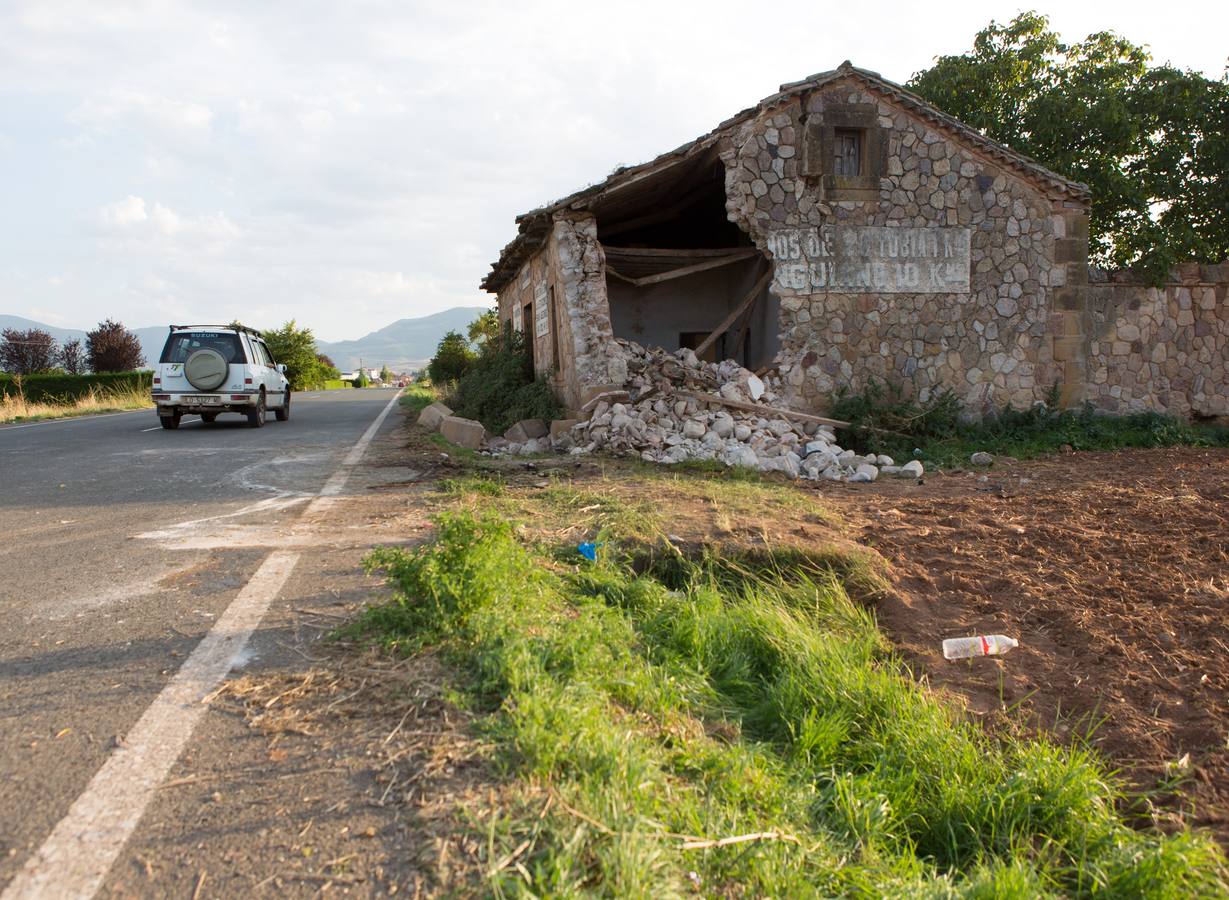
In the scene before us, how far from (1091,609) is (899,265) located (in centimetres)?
867

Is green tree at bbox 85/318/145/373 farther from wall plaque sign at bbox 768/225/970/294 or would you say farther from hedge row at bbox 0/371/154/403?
wall plaque sign at bbox 768/225/970/294

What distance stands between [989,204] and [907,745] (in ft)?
37.6

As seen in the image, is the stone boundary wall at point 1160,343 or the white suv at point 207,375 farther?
the white suv at point 207,375

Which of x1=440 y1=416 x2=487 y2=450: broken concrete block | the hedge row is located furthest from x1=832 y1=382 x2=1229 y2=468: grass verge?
the hedge row

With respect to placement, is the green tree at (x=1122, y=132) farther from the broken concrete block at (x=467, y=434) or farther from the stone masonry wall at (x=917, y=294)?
the broken concrete block at (x=467, y=434)

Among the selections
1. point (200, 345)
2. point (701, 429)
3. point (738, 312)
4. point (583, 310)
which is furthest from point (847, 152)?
point (200, 345)

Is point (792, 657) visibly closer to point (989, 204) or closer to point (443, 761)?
point (443, 761)

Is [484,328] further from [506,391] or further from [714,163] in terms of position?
[714,163]

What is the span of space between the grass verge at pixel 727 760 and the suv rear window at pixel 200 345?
39.4 feet

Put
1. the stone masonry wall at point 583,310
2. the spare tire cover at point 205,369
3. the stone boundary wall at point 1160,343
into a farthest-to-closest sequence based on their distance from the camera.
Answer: the spare tire cover at point 205,369
the stone boundary wall at point 1160,343
the stone masonry wall at point 583,310

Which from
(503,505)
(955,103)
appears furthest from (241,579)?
(955,103)

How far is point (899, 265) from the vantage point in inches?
511

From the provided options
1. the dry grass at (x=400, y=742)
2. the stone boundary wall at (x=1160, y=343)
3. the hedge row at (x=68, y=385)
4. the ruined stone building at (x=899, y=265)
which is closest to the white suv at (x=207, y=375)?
the ruined stone building at (x=899, y=265)

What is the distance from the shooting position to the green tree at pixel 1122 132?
15375 mm
